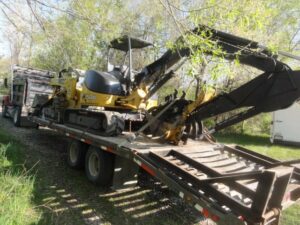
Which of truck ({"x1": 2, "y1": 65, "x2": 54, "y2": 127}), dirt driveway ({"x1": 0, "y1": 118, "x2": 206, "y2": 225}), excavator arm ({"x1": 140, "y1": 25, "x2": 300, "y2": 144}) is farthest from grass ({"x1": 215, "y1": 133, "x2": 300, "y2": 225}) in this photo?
truck ({"x1": 2, "y1": 65, "x2": 54, "y2": 127})

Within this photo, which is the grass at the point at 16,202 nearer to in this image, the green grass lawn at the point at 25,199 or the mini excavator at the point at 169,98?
the green grass lawn at the point at 25,199

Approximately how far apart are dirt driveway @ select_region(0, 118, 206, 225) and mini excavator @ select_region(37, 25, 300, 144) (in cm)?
111

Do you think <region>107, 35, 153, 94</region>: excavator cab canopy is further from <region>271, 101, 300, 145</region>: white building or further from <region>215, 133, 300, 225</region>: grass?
<region>271, 101, 300, 145</region>: white building

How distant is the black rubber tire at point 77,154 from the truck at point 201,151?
0.07 feet

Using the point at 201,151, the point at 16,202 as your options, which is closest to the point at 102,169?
the point at 201,151

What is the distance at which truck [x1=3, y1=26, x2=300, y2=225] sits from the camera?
146 inches

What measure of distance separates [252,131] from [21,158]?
42.5ft

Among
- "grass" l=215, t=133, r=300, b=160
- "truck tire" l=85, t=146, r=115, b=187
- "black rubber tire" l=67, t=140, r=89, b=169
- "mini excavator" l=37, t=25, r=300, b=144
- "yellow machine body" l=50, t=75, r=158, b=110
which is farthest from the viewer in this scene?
"grass" l=215, t=133, r=300, b=160

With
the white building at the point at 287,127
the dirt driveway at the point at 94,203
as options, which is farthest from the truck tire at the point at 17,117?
the white building at the point at 287,127

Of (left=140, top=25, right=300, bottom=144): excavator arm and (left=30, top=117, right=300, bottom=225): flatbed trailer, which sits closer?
(left=30, top=117, right=300, bottom=225): flatbed trailer

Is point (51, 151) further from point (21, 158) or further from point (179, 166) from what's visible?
point (179, 166)

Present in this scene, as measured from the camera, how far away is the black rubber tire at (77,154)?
7.16m

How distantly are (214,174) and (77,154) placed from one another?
375 centimetres

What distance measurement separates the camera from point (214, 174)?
14.6 ft
